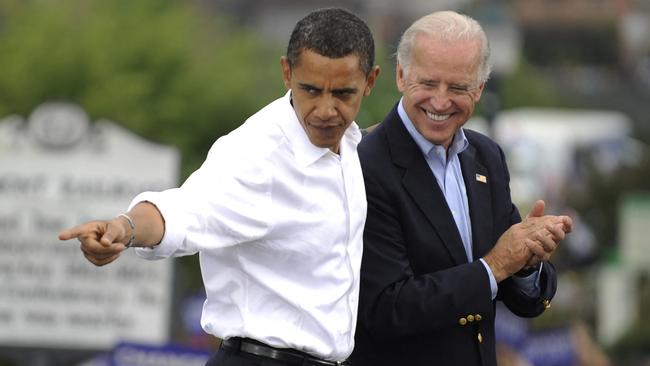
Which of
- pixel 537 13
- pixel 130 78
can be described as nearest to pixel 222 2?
pixel 537 13

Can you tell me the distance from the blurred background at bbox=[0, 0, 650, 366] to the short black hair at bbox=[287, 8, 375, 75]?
3.78 feet

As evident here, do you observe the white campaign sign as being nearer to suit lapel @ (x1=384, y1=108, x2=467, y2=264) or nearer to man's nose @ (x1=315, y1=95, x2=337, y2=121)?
suit lapel @ (x1=384, y1=108, x2=467, y2=264)

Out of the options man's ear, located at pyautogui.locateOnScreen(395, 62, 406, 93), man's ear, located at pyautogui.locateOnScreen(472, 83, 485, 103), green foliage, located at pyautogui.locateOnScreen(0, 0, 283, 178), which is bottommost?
man's ear, located at pyautogui.locateOnScreen(472, 83, 485, 103)

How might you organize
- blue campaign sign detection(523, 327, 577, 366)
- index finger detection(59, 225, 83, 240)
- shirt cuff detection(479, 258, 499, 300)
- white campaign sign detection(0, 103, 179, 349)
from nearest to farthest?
index finger detection(59, 225, 83, 240)
shirt cuff detection(479, 258, 499, 300)
white campaign sign detection(0, 103, 179, 349)
blue campaign sign detection(523, 327, 577, 366)

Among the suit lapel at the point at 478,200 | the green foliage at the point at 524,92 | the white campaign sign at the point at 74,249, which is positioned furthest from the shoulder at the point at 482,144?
the green foliage at the point at 524,92

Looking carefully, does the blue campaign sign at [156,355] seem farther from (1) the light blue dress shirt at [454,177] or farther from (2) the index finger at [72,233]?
(2) the index finger at [72,233]

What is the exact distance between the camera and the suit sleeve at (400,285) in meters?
5.52

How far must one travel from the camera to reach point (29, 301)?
1223 centimetres

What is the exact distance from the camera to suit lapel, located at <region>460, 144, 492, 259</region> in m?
5.77

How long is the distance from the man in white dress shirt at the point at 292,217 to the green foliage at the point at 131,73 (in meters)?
21.2

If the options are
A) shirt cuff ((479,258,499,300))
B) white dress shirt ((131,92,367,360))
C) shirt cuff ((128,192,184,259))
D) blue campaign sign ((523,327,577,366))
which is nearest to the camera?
shirt cuff ((128,192,184,259))

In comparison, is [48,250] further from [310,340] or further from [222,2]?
[222,2]

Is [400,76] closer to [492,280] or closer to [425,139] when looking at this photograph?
[425,139]

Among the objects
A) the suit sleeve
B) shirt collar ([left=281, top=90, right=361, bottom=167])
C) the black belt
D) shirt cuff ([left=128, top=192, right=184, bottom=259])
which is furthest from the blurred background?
shirt cuff ([left=128, top=192, right=184, bottom=259])
